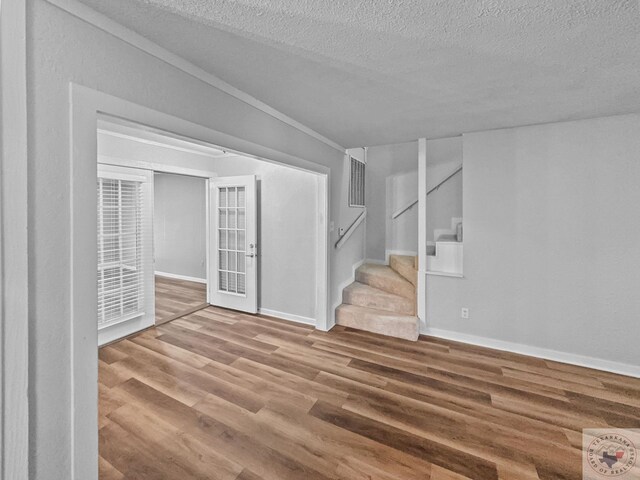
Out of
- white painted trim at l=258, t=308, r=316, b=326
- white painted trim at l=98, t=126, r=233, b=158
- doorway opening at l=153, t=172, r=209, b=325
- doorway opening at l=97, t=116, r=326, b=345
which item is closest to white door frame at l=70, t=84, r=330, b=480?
white painted trim at l=98, t=126, r=233, b=158

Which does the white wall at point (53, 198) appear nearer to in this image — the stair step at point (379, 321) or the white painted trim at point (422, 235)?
the stair step at point (379, 321)

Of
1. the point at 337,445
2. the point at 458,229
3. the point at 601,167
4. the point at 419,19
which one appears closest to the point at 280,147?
the point at 419,19

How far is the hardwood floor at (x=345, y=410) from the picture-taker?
63.7 inches

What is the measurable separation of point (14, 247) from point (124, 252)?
258 centimetres

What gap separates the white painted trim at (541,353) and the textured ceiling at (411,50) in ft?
7.40

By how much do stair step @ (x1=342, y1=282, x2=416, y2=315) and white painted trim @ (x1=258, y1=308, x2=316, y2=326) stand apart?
0.56m

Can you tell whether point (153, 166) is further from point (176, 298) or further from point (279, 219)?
point (176, 298)

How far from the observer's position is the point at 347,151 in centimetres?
404

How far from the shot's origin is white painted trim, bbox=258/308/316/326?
12.2 feet

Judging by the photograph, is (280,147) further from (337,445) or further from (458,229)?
(458,229)

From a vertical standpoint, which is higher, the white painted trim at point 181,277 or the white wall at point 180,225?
the white wall at point 180,225

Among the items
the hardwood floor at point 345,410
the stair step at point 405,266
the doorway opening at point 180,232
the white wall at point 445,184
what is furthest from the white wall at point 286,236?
the doorway opening at point 180,232

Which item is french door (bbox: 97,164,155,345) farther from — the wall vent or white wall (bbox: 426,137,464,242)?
white wall (bbox: 426,137,464,242)

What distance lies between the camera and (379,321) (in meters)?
3.41
